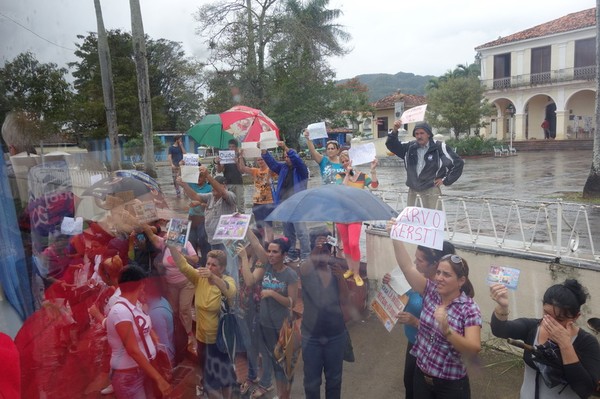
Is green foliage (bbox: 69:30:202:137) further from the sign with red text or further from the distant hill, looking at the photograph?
the distant hill

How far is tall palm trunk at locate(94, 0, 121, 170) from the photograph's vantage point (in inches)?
113

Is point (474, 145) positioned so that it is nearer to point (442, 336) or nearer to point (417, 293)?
point (417, 293)

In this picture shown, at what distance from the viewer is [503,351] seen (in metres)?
4.50

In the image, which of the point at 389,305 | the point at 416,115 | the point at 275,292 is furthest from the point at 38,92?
the point at 416,115

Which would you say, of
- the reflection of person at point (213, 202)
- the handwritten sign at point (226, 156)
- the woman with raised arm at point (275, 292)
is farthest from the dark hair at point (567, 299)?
the handwritten sign at point (226, 156)

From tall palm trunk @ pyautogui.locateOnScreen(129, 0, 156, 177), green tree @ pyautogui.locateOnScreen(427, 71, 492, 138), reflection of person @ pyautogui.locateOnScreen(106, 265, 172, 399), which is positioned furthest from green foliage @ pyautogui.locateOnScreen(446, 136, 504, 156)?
reflection of person @ pyautogui.locateOnScreen(106, 265, 172, 399)

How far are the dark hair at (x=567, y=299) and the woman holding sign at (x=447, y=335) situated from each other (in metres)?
0.37

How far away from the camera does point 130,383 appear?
2.77 m

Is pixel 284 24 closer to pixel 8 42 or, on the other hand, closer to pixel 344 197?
pixel 344 197

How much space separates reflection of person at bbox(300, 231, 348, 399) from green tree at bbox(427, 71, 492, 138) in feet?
88.3

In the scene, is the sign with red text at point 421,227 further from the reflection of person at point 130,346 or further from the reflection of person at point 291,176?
the reflection of person at point 291,176

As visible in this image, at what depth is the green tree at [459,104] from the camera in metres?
28.0

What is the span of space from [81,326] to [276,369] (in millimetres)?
1468

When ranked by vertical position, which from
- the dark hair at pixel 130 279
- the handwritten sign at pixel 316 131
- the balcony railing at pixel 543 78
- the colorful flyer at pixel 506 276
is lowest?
the dark hair at pixel 130 279
